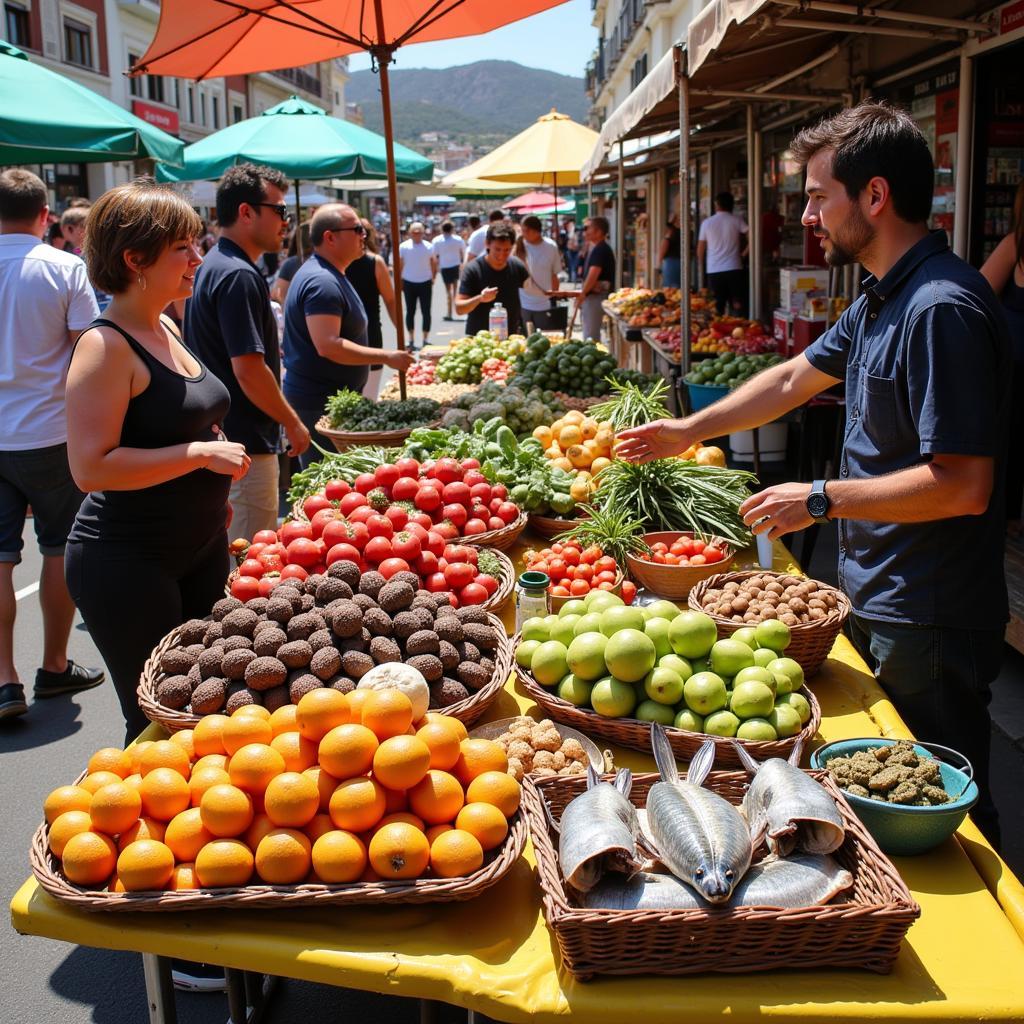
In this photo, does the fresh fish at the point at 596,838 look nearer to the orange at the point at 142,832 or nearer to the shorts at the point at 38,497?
the orange at the point at 142,832

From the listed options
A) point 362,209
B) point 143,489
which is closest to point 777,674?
point 143,489

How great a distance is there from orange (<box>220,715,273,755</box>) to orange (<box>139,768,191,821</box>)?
0.46 feet

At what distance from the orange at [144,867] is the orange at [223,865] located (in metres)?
0.06

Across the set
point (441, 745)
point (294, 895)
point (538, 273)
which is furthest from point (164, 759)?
point (538, 273)

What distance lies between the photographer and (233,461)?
2.92 meters

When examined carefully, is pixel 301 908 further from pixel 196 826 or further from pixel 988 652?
pixel 988 652

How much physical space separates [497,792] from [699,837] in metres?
0.44

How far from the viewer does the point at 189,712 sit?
2408mm

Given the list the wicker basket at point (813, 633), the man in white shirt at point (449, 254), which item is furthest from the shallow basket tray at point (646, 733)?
the man in white shirt at point (449, 254)

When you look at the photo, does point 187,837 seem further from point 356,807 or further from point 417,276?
Answer: point 417,276

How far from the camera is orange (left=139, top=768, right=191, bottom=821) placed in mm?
1960

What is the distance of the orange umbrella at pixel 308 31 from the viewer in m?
5.34

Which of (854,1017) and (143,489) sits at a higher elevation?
(143,489)

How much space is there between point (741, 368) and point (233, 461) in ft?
15.6
